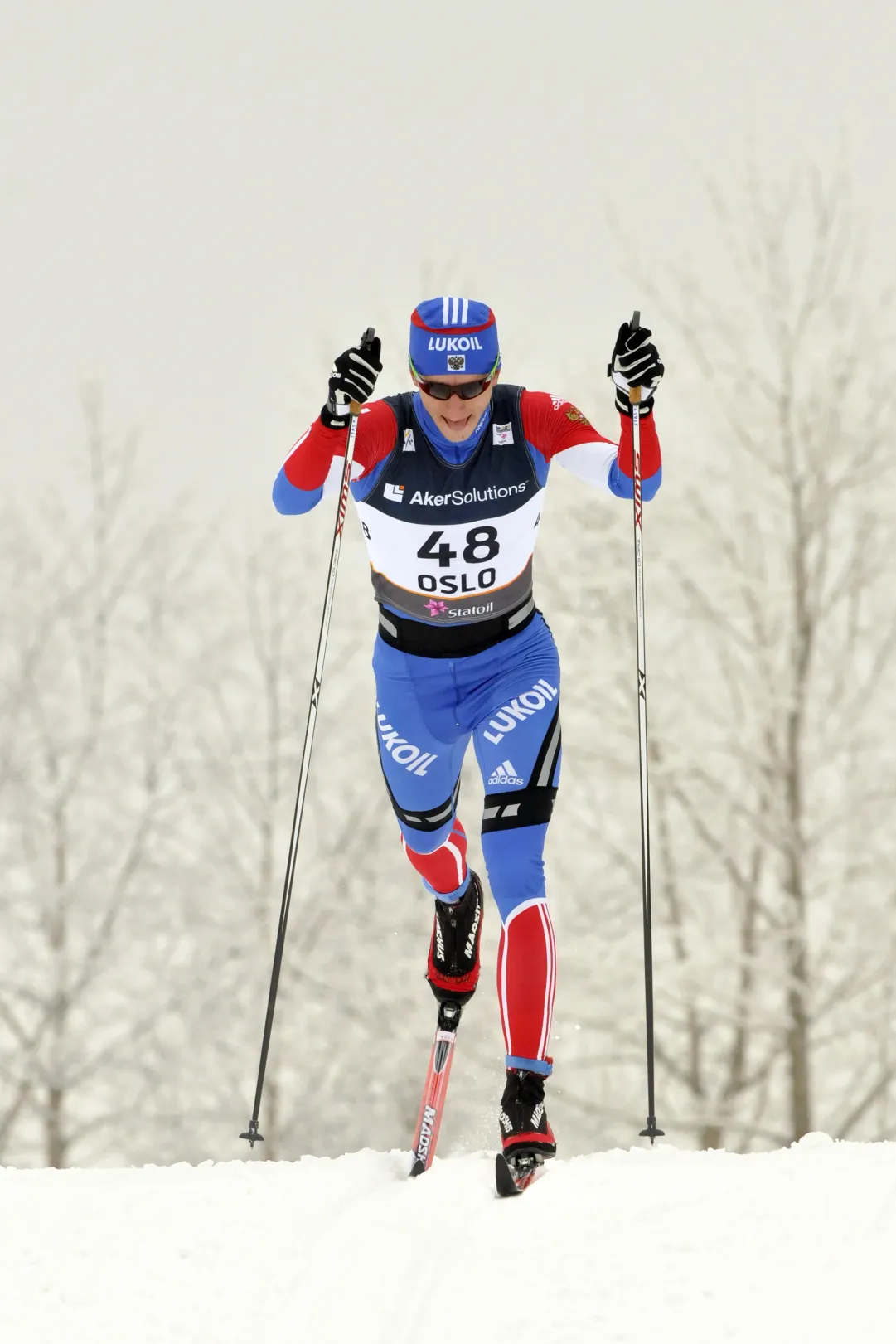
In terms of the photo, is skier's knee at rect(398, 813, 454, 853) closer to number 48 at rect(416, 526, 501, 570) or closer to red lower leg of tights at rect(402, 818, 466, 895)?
red lower leg of tights at rect(402, 818, 466, 895)

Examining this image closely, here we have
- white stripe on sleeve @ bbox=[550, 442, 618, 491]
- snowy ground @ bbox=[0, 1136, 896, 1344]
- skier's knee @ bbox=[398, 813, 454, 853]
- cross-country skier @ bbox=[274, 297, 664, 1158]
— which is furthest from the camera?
skier's knee @ bbox=[398, 813, 454, 853]

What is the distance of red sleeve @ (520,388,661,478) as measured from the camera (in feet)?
16.0

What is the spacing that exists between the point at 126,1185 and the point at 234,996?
8194mm

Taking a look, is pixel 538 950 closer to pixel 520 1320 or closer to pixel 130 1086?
pixel 520 1320

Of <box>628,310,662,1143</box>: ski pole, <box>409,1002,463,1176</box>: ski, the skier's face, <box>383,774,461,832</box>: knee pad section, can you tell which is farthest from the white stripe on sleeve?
<box>409,1002,463,1176</box>: ski

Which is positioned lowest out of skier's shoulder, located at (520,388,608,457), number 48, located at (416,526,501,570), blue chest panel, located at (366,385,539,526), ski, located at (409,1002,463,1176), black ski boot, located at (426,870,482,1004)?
ski, located at (409,1002,463,1176)

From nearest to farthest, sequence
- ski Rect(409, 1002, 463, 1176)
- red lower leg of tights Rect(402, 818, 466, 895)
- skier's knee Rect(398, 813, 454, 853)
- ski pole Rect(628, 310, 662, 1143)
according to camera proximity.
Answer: ski pole Rect(628, 310, 662, 1143) < ski Rect(409, 1002, 463, 1176) < skier's knee Rect(398, 813, 454, 853) < red lower leg of tights Rect(402, 818, 466, 895)

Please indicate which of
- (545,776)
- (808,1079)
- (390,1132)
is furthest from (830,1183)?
(390,1132)

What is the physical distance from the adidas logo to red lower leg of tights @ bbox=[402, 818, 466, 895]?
70 cm

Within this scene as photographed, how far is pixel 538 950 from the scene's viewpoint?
461 cm

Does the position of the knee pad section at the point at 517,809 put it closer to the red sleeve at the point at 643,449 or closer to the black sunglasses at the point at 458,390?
the red sleeve at the point at 643,449

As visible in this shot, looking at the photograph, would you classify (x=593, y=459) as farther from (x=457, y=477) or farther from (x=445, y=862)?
(x=445, y=862)

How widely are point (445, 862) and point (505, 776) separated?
871mm

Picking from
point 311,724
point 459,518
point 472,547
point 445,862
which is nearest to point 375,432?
point 459,518
